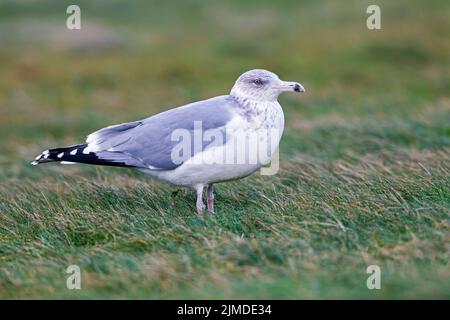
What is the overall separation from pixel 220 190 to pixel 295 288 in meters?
2.87

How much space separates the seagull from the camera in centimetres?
717

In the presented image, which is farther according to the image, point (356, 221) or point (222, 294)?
point (356, 221)

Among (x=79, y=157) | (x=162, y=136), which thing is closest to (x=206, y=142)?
(x=162, y=136)

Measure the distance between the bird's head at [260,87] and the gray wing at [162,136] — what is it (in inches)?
5.9

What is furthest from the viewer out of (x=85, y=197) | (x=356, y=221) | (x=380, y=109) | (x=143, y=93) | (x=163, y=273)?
(x=143, y=93)

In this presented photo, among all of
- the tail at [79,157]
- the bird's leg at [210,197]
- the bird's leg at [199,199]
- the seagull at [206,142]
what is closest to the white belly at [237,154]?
the seagull at [206,142]

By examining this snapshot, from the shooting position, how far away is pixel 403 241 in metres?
6.10

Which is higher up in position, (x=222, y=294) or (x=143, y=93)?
(x=143, y=93)

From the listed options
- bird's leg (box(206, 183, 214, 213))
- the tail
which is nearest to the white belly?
bird's leg (box(206, 183, 214, 213))

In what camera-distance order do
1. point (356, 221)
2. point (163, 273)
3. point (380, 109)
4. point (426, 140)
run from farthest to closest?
point (380, 109), point (426, 140), point (356, 221), point (163, 273)

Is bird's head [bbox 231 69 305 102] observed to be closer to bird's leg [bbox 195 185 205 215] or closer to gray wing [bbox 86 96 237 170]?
gray wing [bbox 86 96 237 170]
